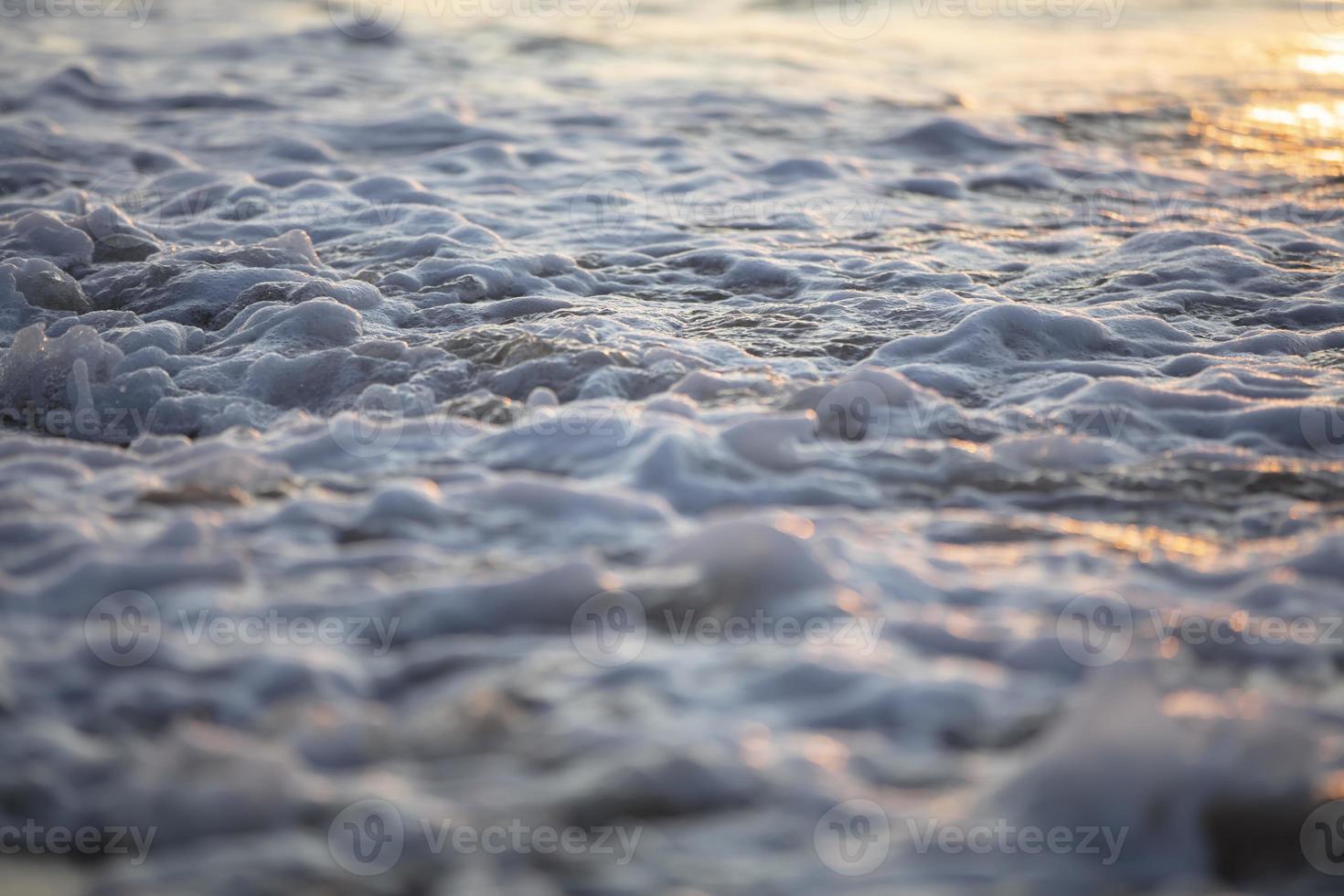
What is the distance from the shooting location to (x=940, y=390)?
3910mm

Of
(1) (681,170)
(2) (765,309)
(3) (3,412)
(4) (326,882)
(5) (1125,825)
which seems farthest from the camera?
(1) (681,170)

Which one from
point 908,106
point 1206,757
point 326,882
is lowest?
point 326,882

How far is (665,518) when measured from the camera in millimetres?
2994

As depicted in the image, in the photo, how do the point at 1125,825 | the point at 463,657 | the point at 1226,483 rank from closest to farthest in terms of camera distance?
the point at 1125,825, the point at 463,657, the point at 1226,483

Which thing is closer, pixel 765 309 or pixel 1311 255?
pixel 765 309

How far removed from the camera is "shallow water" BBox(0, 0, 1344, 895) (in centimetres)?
204

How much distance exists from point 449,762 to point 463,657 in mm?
326

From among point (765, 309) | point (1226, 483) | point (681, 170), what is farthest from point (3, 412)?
point (681, 170)

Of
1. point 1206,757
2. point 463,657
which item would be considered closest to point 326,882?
point 463,657

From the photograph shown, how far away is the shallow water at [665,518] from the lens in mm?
2045

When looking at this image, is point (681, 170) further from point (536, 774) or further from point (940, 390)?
point (536, 774)

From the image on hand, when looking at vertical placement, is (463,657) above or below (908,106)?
below

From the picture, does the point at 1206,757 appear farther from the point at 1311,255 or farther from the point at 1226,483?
the point at 1311,255

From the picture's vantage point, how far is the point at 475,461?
11.0 feet
